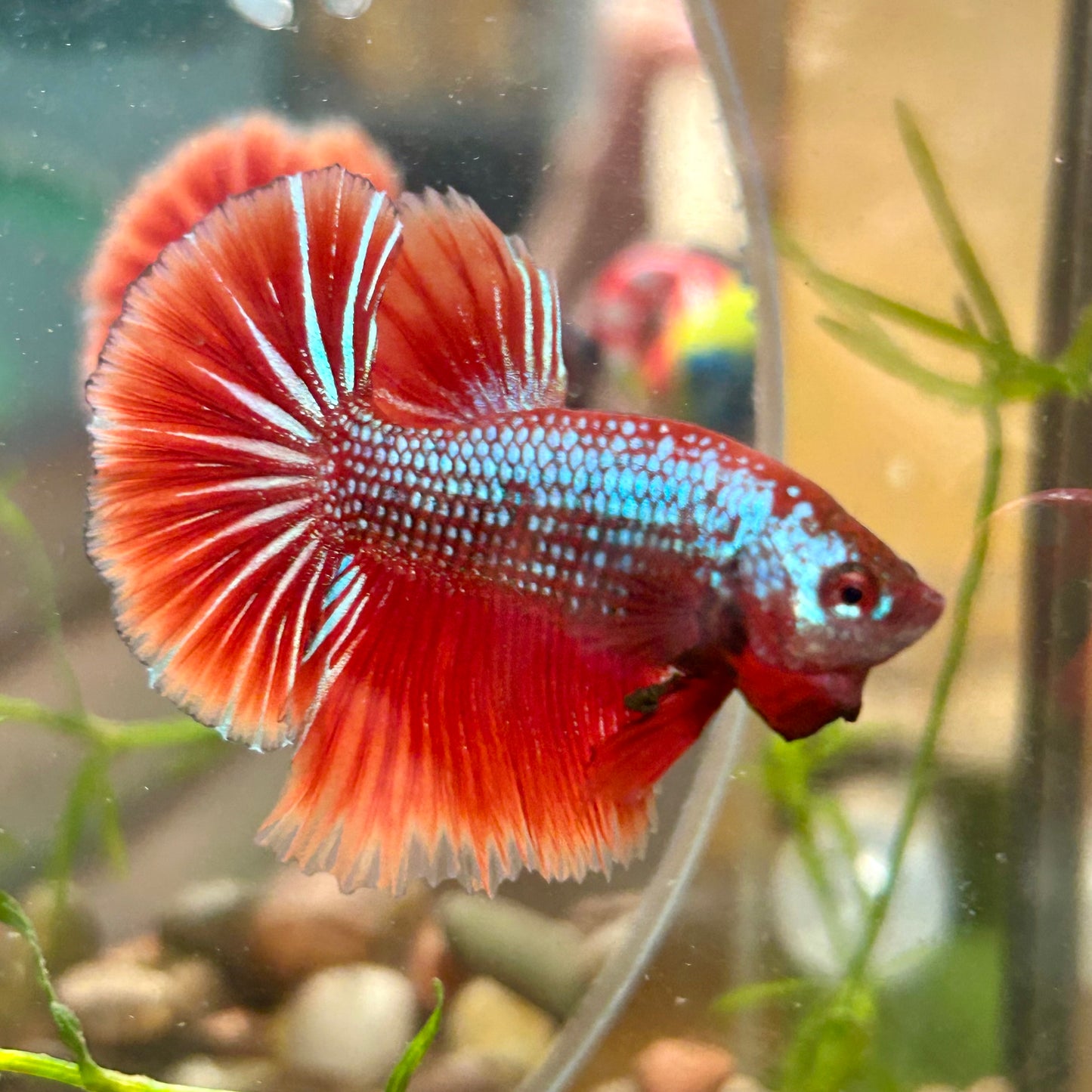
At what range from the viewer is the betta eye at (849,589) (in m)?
0.47

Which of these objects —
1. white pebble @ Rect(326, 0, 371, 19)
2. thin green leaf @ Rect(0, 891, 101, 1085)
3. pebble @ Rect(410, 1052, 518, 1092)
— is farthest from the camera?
pebble @ Rect(410, 1052, 518, 1092)

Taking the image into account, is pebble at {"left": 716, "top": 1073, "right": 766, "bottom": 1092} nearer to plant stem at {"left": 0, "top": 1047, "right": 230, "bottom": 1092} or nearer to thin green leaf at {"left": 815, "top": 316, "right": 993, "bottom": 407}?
plant stem at {"left": 0, "top": 1047, "right": 230, "bottom": 1092}

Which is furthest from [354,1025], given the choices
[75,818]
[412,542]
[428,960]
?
[412,542]

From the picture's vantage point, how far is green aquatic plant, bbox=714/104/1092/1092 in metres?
0.79

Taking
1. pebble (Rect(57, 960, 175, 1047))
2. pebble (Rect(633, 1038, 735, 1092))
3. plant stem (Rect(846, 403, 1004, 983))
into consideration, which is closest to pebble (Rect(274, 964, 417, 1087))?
pebble (Rect(57, 960, 175, 1047))

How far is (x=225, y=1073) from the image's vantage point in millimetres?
831

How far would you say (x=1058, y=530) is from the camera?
857 mm

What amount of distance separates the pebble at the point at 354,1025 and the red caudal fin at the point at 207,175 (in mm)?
566

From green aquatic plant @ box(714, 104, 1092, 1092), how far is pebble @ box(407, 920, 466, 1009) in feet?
0.94

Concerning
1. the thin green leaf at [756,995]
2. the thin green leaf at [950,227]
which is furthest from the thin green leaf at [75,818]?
the thin green leaf at [950,227]

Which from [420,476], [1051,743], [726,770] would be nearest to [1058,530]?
[1051,743]

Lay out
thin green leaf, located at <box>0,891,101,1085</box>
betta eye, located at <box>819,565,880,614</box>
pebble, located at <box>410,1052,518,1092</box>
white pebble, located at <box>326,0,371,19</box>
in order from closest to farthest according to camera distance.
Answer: betta eye, located at <box>819,565,880,614</box> → thin green leaf, located at <box>0,891,101,1085</box> → white pebble, located at <box>326,0,371,19</box> → pebble, located at <box>410,1052,518,1092</box>

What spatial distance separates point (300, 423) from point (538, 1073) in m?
0.66

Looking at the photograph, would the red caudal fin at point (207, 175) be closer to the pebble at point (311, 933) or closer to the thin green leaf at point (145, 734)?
the thin green leaf at point (145, 734)
